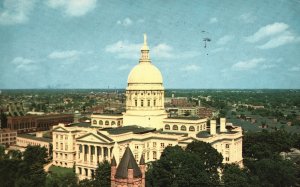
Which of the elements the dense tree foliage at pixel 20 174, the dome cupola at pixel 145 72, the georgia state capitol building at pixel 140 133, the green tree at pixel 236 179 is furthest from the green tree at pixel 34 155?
the green tree at pixel 236 179

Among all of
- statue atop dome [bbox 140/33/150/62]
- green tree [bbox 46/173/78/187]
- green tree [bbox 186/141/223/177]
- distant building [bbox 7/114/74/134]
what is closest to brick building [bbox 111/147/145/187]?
green tree [bbox 46/173/78/187]

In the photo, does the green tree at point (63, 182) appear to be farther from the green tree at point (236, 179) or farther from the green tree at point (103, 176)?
the green tree at point (236, 179)

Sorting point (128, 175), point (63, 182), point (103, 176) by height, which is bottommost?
point (63, 182)

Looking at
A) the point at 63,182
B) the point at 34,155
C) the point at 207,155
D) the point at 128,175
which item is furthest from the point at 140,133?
the point at 128,175

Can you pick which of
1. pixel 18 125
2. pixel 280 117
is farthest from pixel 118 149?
pixel 280 117

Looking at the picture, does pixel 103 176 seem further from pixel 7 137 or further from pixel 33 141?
pixel 7 137

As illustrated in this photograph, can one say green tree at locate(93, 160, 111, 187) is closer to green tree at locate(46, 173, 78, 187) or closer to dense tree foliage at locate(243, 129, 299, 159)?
green tree at locate(46, 173, 78, 187)
